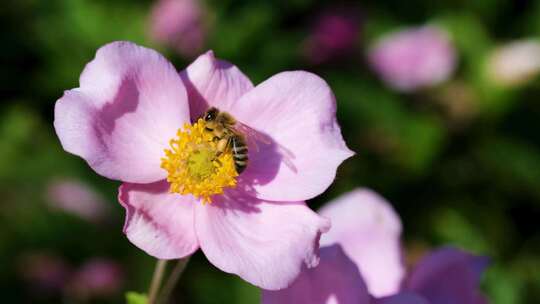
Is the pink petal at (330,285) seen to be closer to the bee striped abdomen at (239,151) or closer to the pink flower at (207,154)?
the pink flower at (207,154)

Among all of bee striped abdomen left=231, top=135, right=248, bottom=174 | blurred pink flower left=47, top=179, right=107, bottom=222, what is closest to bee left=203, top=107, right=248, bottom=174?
bee striped abdomen left=231, top=135, right=248, bottom=174

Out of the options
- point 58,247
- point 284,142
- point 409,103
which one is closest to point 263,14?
point 409,103

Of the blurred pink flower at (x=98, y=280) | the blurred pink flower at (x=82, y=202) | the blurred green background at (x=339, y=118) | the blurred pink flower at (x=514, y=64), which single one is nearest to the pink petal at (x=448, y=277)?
the blurred green background at (x=339, y=118)

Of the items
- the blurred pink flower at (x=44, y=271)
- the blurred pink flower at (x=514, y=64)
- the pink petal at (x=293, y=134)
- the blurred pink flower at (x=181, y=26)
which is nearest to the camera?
the pink petal at (x=293, y=134)

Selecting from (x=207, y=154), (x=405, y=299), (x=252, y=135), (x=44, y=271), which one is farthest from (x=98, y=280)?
(x=405, y=299)

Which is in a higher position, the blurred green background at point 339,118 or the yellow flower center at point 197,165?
the yellow flower center at point 197,165

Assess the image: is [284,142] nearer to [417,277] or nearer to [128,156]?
[128,156]

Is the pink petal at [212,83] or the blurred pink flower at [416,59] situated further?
the blurred pink flower at [416,59]

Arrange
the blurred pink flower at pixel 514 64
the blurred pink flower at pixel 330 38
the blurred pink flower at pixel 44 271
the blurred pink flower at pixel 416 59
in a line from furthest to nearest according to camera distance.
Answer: the blurred pink flower at pixel 330 38 < the blurred pink flower at pixel 416 59 < the blurred pink flower at pixel 514 64 < the blurred pink flower at pixel 44 271
